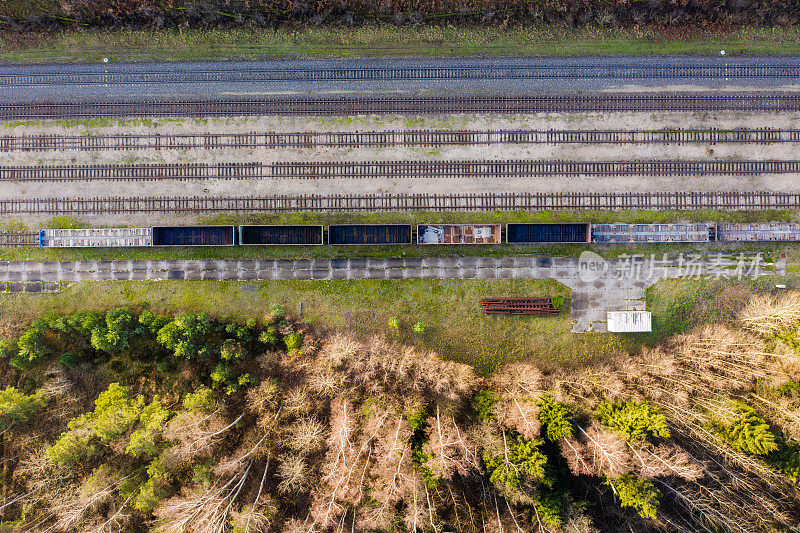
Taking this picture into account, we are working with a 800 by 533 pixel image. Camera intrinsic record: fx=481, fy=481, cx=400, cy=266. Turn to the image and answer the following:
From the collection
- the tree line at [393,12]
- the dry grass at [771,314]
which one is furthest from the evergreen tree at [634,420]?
the tree line at [393,12]

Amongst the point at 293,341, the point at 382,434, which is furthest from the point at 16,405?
the point at 382,434

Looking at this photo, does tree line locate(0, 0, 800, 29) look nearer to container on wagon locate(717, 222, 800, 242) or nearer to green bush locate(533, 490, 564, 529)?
container on wagon locate(717, 222, 800, 242)

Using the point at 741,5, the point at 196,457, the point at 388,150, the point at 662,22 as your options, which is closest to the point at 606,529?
the point at 196,457

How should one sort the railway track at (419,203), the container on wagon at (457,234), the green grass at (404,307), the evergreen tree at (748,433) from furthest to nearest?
the green grass at (404,307) < the railway track at (419,203) < the container on wagon at (457,234) < the evergreen tree at (748,433)

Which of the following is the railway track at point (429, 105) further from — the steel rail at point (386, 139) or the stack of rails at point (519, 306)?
the stack of rails at point (519, 306)

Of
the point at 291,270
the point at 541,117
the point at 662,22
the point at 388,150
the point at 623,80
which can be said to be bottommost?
the point at 291,270

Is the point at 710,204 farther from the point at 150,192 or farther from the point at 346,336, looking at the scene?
the point at 150,192

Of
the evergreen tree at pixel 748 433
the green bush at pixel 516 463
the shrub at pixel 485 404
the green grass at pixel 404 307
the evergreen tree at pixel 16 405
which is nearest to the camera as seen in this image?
the evergreen tree at pixel 748 433

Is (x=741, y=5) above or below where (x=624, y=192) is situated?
above
